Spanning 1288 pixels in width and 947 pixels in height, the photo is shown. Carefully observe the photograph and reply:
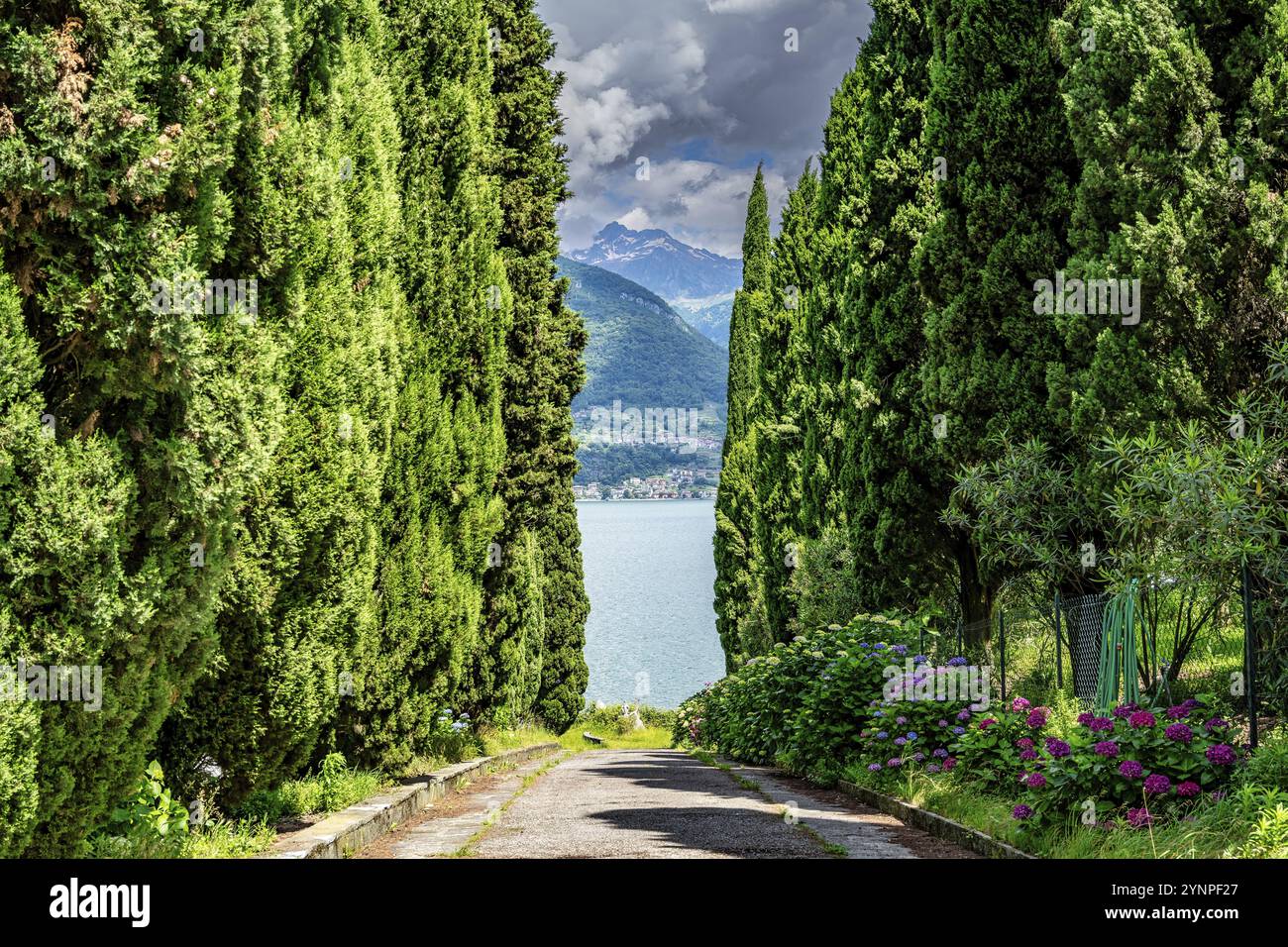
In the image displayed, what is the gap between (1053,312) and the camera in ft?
32.7

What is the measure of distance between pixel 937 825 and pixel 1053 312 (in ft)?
16.1

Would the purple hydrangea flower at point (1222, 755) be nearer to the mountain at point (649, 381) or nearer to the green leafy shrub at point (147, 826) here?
the green leafy shrub at point (147, 826)

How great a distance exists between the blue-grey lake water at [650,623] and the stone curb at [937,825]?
12684 mm

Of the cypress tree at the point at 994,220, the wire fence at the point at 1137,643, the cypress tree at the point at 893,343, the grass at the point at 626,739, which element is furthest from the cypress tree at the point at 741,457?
the cypress tree at the point at 994,220

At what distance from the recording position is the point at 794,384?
21.9 meters

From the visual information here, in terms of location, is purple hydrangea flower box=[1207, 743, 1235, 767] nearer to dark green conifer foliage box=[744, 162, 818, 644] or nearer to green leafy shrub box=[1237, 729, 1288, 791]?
green leafy shrub box=[1237, 729, 1288, 791]

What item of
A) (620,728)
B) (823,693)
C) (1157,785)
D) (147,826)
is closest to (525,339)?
(823,693)

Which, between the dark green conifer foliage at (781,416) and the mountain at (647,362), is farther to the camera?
the mountain at (647,362)

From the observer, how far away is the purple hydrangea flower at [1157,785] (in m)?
A: 6.01

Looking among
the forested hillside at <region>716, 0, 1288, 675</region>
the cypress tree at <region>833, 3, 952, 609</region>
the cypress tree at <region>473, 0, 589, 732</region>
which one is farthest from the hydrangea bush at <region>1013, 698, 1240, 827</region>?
the cypress tree at <region>473, 0, 589, 732</region>

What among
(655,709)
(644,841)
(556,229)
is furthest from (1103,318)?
(655,709)

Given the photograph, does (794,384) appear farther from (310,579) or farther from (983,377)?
(310,579)

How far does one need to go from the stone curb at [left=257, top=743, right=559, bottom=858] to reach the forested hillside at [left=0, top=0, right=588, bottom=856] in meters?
0.40

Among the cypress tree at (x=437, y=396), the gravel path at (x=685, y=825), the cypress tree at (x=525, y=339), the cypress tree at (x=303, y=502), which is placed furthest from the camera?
the cypress tree at (x=525, y=339)
